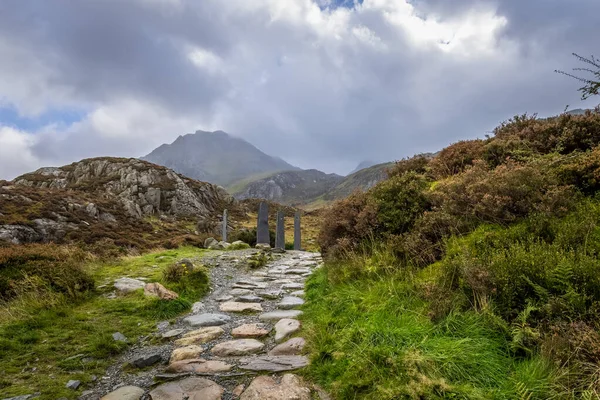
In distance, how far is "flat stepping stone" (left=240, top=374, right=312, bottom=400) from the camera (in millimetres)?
3137

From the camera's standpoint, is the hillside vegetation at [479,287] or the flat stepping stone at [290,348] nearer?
the hillside vegetation at [479,287]

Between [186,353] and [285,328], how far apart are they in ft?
4.79

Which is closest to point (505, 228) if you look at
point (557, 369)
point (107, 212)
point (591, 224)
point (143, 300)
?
point (591, 224)

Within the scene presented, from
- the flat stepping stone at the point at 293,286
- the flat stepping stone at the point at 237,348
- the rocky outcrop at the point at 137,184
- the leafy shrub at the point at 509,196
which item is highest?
the rocky outcrop at the point at 137,184

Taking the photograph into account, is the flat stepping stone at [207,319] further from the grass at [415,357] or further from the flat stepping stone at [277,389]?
the flat stepping stone at [277,389]

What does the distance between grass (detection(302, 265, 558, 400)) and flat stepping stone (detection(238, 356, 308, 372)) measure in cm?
18

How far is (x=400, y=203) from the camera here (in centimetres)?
696

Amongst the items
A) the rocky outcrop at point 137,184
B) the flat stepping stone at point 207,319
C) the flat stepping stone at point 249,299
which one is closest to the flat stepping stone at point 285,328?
the flat stepping stone at point 207,319

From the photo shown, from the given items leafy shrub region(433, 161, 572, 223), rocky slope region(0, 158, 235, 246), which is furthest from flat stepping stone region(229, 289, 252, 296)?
rocky slope region(0, 158, 235, 246)

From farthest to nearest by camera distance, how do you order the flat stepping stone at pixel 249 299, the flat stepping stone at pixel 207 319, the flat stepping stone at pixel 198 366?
the flat stepping stone at pixel 249 299, the flat stepping stone at pixel 207 319, the flat stepping stone at pixel 198 366

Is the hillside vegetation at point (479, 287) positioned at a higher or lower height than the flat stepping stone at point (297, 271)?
higher

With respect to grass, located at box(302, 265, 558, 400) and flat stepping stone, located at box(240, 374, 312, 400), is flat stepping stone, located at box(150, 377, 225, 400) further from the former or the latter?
grass, located at box(302, 265, 558, 400)

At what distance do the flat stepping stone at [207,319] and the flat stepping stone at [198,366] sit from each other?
4.90 ft

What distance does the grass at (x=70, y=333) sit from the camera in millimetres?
3617
